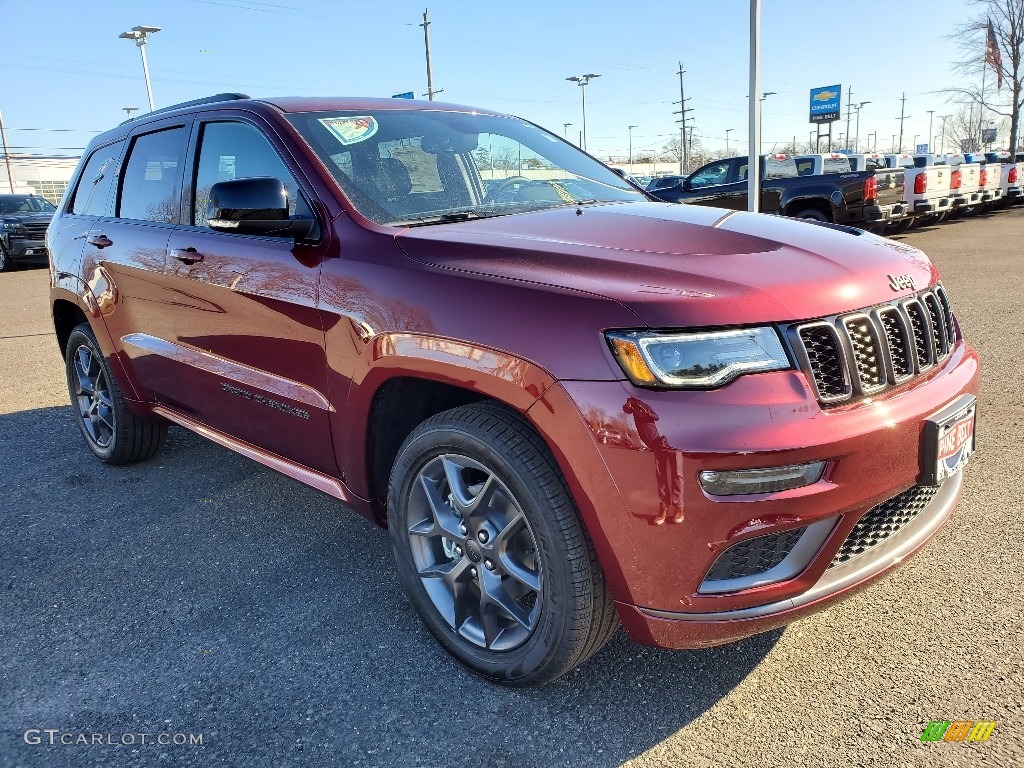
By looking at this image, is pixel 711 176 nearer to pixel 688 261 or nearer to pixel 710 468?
pixel 688 261

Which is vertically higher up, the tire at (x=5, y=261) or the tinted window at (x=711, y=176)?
the tinted window at (x=711, y=176)

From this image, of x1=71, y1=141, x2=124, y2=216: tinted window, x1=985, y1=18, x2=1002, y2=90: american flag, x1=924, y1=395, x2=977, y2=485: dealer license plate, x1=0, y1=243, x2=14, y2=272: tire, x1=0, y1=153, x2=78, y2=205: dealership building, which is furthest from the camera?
x1=0, y1=153, x2=78, y2=205: dealership building

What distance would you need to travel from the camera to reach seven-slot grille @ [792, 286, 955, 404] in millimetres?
1975

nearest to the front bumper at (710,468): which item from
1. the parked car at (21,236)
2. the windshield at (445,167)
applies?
the windshield at (445,167)

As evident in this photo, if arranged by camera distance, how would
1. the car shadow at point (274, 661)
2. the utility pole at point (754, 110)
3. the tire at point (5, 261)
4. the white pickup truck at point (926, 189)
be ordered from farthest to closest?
the tire at point (5, 261)
the white pickup truck at point (926, 189)
the utility pole at point (754, 110)
the car shadow at point (274, 661)

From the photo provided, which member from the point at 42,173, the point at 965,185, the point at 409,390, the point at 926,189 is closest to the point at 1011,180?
the point at 965,185

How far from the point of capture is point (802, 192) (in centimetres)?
1362

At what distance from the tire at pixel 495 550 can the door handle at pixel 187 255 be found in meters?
1.47

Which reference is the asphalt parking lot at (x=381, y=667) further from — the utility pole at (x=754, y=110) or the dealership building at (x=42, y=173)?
the dealership building at (x=42, y=173)

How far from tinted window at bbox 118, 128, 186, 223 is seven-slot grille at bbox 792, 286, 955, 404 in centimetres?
290

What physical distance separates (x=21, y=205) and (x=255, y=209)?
64.1 ft

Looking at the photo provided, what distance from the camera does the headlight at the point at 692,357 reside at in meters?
1.91

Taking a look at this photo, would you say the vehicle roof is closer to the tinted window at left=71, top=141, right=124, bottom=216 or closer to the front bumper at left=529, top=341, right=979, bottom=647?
the tinted window at left=71, top=141, right=124, bottom=216

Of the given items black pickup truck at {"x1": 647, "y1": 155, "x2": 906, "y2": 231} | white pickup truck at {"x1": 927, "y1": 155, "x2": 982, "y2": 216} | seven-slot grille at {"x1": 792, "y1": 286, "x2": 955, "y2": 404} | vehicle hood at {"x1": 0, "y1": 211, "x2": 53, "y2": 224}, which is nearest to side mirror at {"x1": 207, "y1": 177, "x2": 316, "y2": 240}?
seven-slot grille at {"x1": 792, "y1": 286, "x2": 955, "y2": 404}
